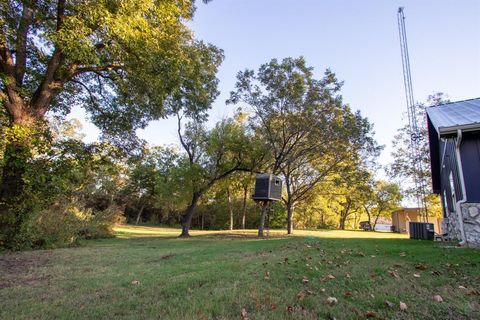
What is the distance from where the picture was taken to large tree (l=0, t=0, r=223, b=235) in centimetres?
659

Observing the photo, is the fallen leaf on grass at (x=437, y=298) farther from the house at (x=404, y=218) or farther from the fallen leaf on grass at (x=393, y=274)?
the house at (x=404, y=218)

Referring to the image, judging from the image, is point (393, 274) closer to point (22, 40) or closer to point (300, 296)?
point (300, 296)

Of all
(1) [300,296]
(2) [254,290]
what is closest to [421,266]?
(1) [300,296]

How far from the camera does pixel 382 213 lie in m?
42.4

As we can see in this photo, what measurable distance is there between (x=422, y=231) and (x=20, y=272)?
15.5 meters

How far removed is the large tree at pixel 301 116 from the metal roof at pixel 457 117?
530 cm

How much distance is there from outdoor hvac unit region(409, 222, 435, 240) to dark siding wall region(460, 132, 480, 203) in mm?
6187

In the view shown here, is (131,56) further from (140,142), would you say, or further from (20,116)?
(140,142)

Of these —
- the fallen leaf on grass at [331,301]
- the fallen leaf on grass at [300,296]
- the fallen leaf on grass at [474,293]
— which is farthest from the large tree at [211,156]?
the fallen leaf on grass at [331,301]

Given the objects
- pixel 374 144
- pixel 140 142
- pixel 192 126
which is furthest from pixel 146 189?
pixel 374 144

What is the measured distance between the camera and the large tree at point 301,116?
15922mm

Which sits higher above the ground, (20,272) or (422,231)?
(422,231)

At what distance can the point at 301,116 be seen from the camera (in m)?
16.2

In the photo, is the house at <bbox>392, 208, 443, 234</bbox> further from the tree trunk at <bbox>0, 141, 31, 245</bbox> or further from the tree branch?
the tree branch
